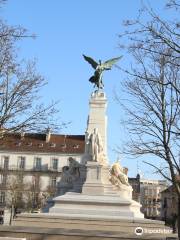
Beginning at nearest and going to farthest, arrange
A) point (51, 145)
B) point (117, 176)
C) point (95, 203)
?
1. point (95, 203)
2. point (117, 176)
3. point (51, 145)

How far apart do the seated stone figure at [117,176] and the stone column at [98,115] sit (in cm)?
112

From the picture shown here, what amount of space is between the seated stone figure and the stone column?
3.69 ft

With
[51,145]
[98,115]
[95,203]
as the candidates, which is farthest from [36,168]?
[95,203]

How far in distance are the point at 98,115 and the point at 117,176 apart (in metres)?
4.27

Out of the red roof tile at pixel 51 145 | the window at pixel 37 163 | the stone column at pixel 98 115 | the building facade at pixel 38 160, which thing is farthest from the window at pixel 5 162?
the stone column at pixel 98 115

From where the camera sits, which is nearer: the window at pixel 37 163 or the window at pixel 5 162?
the window at pixel 37 163

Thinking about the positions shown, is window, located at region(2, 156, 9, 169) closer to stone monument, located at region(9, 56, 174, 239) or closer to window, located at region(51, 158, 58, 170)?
window, located at region(51, 158, 58, 170)

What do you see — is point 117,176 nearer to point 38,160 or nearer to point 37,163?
point 37,163

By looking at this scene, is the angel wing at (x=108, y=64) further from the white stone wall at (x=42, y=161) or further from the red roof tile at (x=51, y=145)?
the red roof tile at (x=51, y=145)

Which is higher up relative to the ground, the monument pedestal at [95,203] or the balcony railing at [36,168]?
the balcony railing at [36,168]

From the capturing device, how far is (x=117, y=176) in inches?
1148

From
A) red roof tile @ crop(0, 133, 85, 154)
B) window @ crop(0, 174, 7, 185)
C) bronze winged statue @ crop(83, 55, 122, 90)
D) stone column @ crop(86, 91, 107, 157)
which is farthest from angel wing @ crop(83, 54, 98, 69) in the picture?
red roof tile @ crop(0, 133, 85, 154)

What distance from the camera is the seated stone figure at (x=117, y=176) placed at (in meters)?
28.9

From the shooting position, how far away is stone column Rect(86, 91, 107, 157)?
30.2 m
